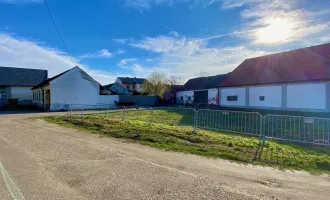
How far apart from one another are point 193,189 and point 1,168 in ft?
14.7

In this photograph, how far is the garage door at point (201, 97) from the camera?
33806mm

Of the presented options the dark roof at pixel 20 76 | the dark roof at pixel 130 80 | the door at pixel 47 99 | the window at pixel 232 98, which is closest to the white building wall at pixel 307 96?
the window at pixel 232 98

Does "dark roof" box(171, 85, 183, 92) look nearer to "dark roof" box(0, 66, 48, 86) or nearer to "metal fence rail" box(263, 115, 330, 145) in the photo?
"dark roof" box(0, 66, 48, 86)

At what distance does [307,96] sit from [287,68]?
14.1ft

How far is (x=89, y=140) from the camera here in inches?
311

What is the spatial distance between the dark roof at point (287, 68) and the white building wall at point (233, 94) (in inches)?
28.9

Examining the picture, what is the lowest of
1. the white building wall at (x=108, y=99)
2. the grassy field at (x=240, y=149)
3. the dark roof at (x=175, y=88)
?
the grassy field at (x=240, y=149)

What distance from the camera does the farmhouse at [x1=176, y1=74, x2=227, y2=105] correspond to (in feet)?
104

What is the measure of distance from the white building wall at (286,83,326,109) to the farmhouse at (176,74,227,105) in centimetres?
1118

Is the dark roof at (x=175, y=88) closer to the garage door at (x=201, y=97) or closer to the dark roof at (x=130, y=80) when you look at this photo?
the garage door at (x=201, y=97)

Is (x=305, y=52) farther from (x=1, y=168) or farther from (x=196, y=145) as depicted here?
(x=1, y=168)

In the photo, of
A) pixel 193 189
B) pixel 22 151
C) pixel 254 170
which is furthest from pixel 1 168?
pixel 254 170

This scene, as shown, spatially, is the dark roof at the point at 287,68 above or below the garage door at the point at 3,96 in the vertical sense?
above

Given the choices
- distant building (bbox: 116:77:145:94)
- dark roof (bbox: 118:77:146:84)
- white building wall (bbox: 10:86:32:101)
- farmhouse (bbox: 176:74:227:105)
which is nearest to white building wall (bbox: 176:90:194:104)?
farmhouse (bbox: 176:74:227:105)
